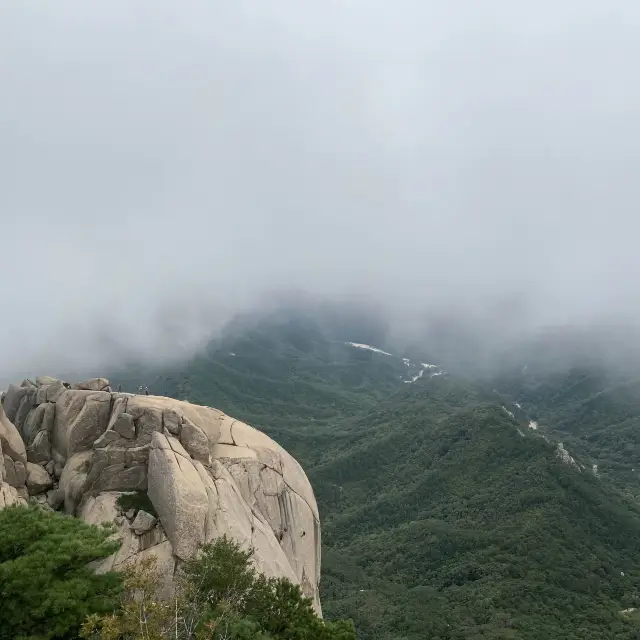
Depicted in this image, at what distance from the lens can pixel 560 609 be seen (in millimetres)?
166500

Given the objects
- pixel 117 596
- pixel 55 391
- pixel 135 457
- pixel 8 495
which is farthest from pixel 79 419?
pixel 117 596

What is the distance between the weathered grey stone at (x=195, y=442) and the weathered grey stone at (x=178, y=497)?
7.17 feet

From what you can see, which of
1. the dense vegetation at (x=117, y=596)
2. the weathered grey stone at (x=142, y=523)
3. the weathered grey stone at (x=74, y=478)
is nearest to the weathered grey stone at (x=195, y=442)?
the weathered grey stone at (x=142, y=523)

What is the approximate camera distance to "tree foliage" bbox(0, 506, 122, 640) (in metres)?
28.0

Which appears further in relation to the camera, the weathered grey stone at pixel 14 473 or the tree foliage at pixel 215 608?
the weathered grey stone at pixel 14 473

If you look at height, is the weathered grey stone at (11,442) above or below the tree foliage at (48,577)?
below

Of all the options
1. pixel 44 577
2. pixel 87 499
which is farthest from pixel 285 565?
pixel 44 577

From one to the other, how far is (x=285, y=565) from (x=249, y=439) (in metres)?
12.7

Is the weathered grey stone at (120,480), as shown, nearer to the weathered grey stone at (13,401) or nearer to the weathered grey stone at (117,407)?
the weathered grey stone at (117,407)

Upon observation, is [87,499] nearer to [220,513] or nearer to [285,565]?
[220,513]

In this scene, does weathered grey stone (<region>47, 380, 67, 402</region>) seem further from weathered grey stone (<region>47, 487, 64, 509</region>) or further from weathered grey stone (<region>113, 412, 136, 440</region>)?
weathered grey stone (<region>47, 487, 64, 509</region>)

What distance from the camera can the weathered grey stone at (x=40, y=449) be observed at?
48531 mm

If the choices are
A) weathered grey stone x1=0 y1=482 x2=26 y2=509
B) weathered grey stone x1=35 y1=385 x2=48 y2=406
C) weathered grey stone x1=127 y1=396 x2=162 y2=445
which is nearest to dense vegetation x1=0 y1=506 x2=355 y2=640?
weathered grey stone x1=0 y1=482 x2=26 y2=509

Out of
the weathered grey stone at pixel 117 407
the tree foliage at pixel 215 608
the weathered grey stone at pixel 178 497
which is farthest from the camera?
the weathered grey stone at pixel 117 407
